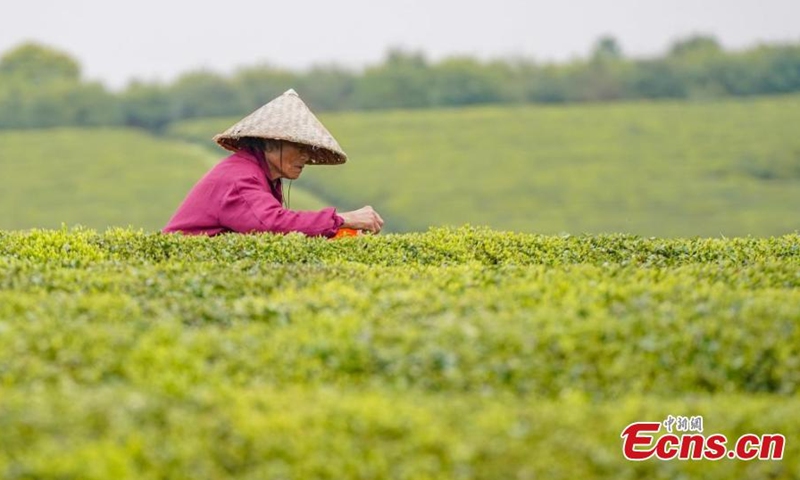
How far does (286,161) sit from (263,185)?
30 centimetres

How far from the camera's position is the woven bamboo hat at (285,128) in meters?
9.31

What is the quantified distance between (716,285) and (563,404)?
7.65 feet

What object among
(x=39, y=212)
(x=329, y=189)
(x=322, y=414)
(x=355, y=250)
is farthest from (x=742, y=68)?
(x=322, y=414)

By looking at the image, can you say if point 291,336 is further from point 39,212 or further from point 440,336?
point 39,212

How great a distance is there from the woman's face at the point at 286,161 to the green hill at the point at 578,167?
32357mm

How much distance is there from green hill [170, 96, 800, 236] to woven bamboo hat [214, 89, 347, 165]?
106ft

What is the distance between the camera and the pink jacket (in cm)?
925

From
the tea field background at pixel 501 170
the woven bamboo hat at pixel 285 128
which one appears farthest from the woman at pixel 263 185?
the tea field background at pixel 501 170

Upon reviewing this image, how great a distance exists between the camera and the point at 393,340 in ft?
19.2

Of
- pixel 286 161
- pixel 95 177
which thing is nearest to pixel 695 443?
pixel 286 161

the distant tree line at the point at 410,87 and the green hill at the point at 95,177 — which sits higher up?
the distant tree line at the point at 410,87

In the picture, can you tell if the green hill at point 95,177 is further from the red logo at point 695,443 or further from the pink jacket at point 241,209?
the red logo at point 695,443

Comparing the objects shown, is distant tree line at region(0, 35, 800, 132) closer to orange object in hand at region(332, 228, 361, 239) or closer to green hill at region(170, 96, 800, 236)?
green hill at region(170, 96, 800, 236)

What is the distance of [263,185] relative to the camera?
9.44 meters
